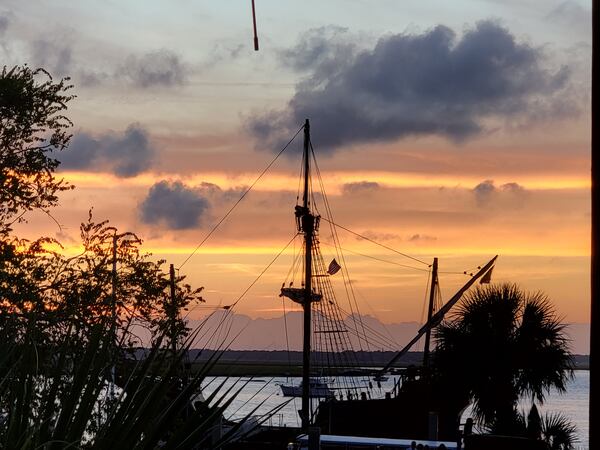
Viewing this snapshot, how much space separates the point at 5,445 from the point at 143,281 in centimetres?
2004

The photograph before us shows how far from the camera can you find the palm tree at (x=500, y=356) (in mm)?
32875

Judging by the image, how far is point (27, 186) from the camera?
1000 inches

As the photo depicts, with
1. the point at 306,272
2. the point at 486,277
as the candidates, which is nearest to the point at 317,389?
the point at 486,277

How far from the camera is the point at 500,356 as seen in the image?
33094 mm

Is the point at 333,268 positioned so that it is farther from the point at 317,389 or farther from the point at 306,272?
the point at 317,389

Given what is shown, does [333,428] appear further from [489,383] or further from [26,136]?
[26,136]

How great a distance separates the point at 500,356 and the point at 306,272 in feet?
83.8

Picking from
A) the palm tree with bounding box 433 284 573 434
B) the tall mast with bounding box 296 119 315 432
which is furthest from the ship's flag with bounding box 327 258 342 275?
the palm tree with bounding box 433 284 573 434

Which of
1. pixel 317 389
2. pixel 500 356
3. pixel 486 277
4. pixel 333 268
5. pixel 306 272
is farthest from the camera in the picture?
pixel 317 389

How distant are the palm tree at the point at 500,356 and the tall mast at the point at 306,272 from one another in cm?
2014

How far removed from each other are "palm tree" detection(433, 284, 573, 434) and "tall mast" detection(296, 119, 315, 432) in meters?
20.1

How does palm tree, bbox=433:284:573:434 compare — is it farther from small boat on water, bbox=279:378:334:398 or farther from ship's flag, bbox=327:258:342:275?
ship's flag, bbox=327:258:342:275

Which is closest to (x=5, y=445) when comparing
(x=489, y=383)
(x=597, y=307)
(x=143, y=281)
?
(x=597, y=307)

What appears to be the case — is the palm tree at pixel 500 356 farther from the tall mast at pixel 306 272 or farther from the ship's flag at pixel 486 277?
the ship's flag at pixel 486 277
